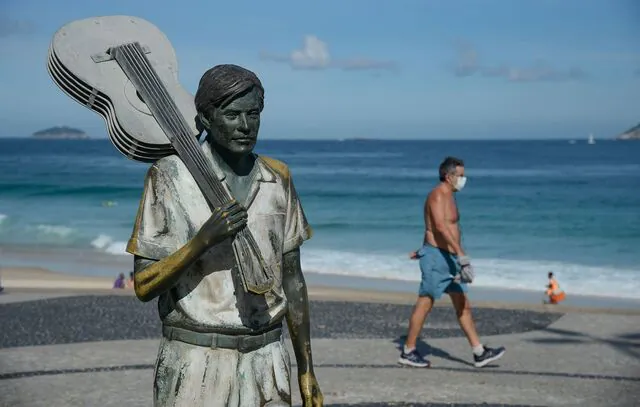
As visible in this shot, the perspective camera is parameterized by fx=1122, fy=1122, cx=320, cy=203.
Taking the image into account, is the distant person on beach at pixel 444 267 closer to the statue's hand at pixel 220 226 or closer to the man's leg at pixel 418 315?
the man's leg at pixel 418 315

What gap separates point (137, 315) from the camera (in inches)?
490

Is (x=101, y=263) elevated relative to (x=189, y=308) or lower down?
lower down

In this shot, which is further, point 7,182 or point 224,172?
point 7,182

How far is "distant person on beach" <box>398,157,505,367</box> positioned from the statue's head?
5.83m

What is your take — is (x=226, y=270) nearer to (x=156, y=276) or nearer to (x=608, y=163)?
(x=156, y=276)

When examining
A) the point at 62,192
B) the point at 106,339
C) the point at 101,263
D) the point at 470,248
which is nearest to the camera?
the point at 106,339

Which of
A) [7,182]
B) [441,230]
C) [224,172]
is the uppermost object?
[224,172]

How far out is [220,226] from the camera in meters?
3.49

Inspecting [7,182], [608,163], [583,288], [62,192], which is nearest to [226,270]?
[583,288]

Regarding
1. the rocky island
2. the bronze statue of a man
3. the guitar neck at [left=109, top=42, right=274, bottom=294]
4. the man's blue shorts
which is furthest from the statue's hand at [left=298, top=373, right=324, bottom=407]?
the rocky island

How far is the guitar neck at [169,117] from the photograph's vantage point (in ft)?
11.9

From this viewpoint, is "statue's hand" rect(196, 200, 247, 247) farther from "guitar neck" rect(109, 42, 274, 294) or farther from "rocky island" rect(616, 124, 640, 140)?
"rocky island" rect(616, 124, 640, 140)

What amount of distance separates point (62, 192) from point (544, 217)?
24.7m

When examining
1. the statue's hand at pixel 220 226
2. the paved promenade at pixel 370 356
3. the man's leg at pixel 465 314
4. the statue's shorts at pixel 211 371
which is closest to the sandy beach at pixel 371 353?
the paved promenade at pixel 370 356
